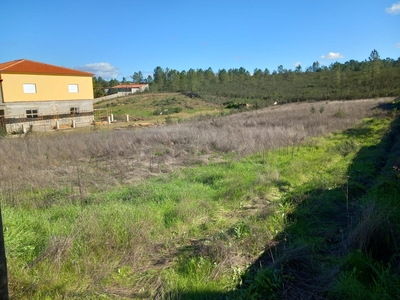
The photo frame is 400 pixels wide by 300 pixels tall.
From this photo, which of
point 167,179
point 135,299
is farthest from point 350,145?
point 135,299

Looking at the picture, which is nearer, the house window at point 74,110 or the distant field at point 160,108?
the house window at point 74,110

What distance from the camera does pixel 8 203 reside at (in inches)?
229

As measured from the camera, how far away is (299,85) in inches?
2477

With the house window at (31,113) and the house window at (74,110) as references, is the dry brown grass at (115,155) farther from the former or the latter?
the house window at (74,110)

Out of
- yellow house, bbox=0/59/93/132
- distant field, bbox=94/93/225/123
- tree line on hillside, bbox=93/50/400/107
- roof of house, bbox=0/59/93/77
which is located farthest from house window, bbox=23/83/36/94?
tree line on hillside, bbox=93/50/400/107

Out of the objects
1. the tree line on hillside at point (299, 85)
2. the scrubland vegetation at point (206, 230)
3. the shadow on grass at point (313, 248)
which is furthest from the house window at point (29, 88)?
the shadow on grass at point (313, 248)

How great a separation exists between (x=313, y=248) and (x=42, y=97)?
34101 mm

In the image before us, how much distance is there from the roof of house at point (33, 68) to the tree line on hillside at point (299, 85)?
24928mm

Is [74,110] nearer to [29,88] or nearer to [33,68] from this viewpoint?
[29,88]

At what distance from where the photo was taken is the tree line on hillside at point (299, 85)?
44625 millimetres

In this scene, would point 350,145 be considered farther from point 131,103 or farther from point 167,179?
point 131,103

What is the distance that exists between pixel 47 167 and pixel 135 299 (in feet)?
25.9

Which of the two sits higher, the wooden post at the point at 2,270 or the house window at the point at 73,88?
the house window at the point at 73,88

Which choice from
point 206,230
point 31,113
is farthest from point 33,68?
point 206,230
